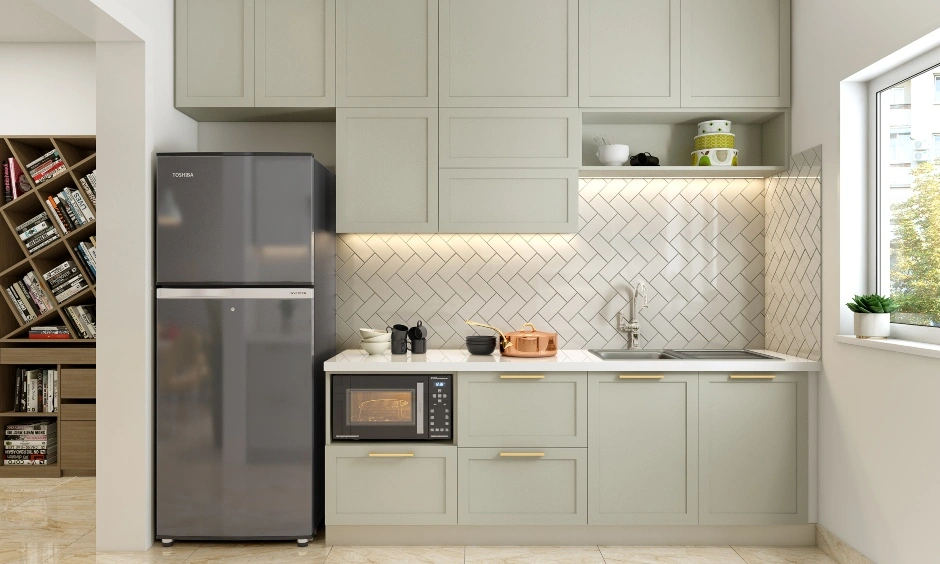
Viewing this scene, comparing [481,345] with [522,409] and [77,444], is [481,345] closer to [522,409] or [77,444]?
[522,409]

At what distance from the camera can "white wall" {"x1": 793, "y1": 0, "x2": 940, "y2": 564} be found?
2.45 meters

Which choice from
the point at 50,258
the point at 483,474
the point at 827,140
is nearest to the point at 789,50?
the point at 827,140

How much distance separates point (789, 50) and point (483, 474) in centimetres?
260

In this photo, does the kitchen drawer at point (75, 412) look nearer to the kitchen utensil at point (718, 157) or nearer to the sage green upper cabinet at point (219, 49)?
the sage green upper cabinet at point (219, 49)

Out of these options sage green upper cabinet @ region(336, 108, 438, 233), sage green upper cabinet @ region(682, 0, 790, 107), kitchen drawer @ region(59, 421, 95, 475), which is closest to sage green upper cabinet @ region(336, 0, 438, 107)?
sage green upper cabinet @ region(336, 108, 438, 233)

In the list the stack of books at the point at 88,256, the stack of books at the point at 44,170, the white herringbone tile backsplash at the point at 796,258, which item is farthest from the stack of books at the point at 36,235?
the white herringbone tile backsplash at the point at 796,258

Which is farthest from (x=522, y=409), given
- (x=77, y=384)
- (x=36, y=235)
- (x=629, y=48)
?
(x=36, y=235)

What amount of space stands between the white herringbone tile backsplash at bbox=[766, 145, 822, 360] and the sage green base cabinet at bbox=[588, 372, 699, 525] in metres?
0.65

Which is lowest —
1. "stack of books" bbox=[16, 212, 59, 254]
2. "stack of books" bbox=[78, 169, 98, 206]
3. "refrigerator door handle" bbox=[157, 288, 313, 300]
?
"refrigerator door handle" bbox=[157, 288, 313, 300]

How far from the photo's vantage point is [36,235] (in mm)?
4422

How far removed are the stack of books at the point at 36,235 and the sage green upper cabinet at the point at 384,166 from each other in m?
2.26

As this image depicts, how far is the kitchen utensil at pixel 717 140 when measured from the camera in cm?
358

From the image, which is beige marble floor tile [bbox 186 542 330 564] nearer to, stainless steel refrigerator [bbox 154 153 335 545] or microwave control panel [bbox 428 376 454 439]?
stainless steel refrigerator [bbox 154 153 335 545]

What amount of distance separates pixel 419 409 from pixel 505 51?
1.82m
